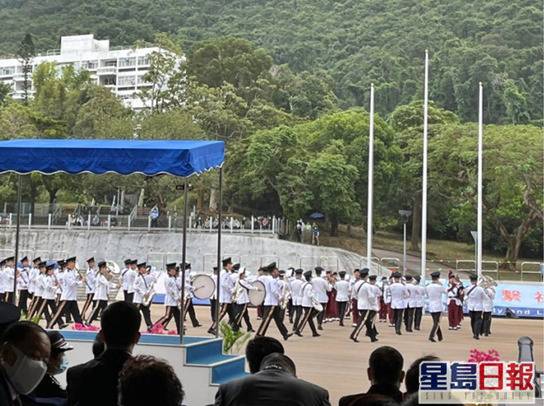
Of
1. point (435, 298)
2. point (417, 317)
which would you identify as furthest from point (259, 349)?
point (417, 317)

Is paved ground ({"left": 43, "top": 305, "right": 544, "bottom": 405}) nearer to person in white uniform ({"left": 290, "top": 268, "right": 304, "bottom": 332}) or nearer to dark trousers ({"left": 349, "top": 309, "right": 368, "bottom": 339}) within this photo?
dark trousers ({"left": 349, "top": 309, "right": 368, "bottom": 339})

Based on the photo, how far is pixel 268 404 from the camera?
3.67 m

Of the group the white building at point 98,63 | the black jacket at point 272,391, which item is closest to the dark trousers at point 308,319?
the black jacket at point 272,391

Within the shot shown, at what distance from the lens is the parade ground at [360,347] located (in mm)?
10688

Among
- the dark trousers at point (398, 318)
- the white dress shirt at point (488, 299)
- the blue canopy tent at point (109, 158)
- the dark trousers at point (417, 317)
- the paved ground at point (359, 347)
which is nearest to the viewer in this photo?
the blue canopy tent at point (109, 158)

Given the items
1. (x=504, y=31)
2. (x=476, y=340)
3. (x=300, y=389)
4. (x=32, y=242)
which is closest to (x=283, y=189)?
(x=32, y=242)

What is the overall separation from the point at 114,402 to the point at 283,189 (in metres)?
39.8

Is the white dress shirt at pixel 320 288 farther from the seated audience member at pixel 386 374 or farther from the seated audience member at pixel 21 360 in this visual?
the seated audience member at pixel 21 360

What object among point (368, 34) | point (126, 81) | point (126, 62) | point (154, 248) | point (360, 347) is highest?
point (368, 34)

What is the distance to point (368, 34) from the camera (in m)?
84.1

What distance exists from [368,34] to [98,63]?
3028 centimetres

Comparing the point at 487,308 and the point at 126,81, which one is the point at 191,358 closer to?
the point at 487,308

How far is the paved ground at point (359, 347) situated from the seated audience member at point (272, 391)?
5.08 metres

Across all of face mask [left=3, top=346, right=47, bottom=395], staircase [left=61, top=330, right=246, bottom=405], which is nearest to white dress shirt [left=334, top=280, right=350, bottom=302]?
staircase [left=61, top=330, right=246, bottom=405]
